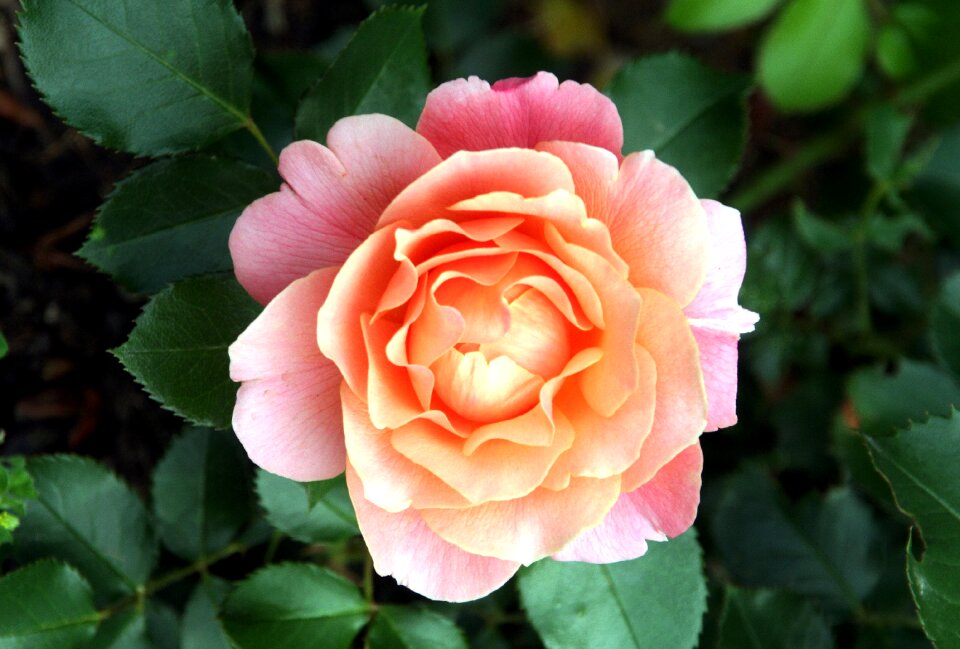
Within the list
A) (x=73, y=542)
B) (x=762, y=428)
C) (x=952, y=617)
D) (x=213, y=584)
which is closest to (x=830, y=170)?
(x=762, y=428)

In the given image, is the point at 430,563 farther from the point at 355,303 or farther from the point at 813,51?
the point at 813,51

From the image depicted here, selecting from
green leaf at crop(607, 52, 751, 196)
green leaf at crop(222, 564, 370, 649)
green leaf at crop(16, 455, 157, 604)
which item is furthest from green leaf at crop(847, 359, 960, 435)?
green leaf at crop(16, 455, 157, 604)

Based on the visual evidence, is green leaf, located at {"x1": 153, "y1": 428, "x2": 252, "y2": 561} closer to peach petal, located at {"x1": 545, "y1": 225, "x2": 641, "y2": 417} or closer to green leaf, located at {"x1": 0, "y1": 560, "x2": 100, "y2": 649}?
green leaf, located at {"x1": 0, "y1": 560, "x2": 100, "y2": 649}

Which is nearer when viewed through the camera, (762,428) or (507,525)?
(507,525)

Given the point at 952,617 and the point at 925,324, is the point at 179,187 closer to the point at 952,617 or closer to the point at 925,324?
the point at 952,617

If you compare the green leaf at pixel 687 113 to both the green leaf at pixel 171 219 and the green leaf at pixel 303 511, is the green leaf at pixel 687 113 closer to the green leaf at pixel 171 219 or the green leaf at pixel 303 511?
the green leaf at pixel 171 219

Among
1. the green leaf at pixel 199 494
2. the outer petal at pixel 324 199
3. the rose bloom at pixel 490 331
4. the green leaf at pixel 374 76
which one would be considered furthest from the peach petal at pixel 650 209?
the green leaf at pixel 199 494
